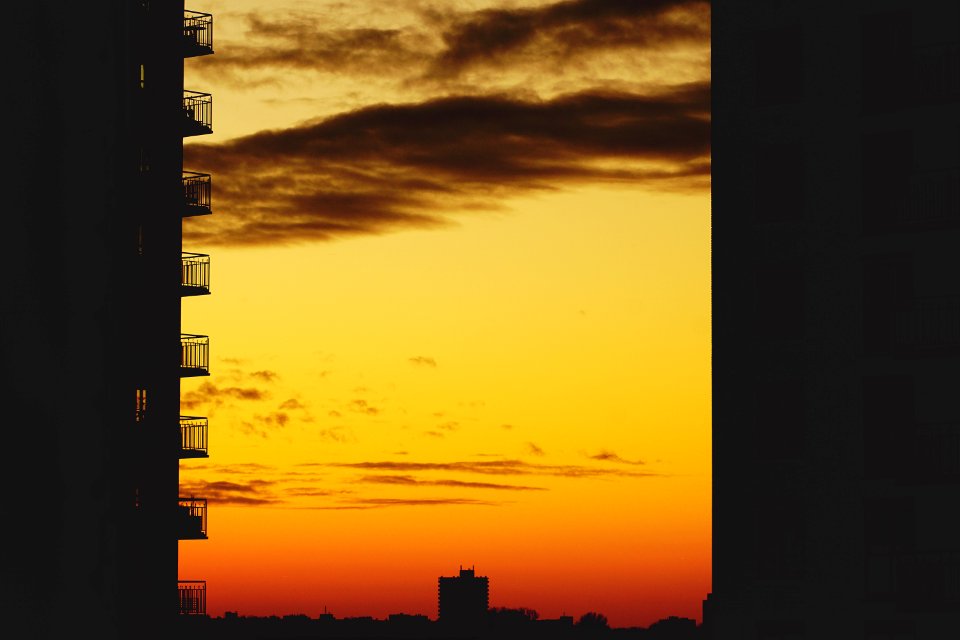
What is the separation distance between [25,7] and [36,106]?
2040mm
